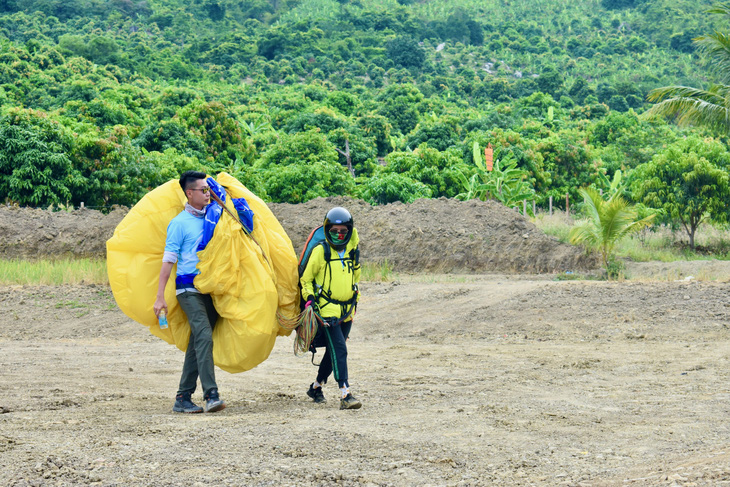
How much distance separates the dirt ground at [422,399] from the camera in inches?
165

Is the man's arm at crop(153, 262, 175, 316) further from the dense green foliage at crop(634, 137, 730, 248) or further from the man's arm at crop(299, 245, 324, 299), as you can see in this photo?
the dense green foliage at crop(634, 137, 730, 248)

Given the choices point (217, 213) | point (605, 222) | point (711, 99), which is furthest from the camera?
point (711, 99)

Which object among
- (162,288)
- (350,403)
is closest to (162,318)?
(162,288)

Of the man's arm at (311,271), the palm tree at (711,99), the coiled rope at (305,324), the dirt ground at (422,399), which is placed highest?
the palm tree at (711,99)

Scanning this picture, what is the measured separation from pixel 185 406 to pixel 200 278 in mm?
1011

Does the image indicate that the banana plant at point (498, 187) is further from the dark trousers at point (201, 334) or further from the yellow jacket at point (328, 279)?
the dark trousers at point (201, 334)

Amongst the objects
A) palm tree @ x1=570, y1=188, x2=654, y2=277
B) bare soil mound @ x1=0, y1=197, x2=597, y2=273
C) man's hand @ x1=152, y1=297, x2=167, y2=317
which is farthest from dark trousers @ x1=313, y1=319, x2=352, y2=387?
bare soil mound @ x1=0, y1=197, x2=597, y2=273

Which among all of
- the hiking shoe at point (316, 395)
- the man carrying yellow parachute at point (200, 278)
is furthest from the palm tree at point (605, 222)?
the man carrying yellow parachute at point (200, 278)

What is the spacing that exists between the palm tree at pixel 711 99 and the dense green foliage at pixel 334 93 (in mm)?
6961

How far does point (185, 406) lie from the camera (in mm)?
5848

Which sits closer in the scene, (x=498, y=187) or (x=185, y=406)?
(x=185, y=406)

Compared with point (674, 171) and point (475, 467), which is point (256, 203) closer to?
point (475, 467)

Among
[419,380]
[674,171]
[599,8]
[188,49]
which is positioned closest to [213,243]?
[419,380]

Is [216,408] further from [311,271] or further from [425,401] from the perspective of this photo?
[425,401]
